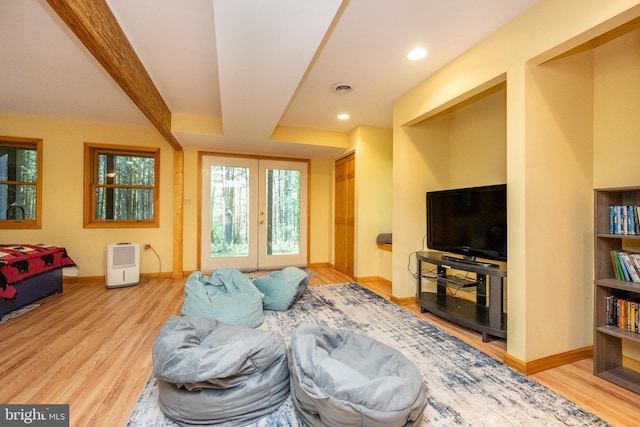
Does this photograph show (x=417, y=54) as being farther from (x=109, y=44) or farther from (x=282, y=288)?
(x=282, y=288)

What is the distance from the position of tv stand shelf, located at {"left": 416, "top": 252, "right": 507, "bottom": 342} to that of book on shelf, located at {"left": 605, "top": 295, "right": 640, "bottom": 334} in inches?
24.0

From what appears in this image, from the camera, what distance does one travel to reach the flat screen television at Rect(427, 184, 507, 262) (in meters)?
2.28

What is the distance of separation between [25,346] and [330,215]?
4.30 metres

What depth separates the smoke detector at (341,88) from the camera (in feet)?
9.52

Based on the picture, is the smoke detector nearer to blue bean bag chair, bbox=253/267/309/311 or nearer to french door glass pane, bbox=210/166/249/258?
blue bean bag chair, bbox=253/267/309/311

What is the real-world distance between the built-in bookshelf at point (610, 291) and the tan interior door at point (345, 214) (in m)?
2.98

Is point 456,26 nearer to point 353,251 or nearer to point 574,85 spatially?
point 574,85

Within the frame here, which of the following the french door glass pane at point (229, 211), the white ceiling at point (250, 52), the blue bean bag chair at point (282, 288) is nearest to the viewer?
the white ceiling at point (250, 52)

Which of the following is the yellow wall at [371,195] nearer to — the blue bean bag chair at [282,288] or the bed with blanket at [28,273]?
the blue bean bag chair at [282,288]

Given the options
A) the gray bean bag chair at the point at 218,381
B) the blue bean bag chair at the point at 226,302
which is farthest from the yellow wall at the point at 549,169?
the blue bean bag chair at the point at 226,302

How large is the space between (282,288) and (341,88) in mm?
2313

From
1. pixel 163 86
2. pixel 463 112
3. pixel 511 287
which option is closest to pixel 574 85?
pixel 463 112

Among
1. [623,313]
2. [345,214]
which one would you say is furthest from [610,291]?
[345,214]

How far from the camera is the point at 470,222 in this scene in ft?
8.48
